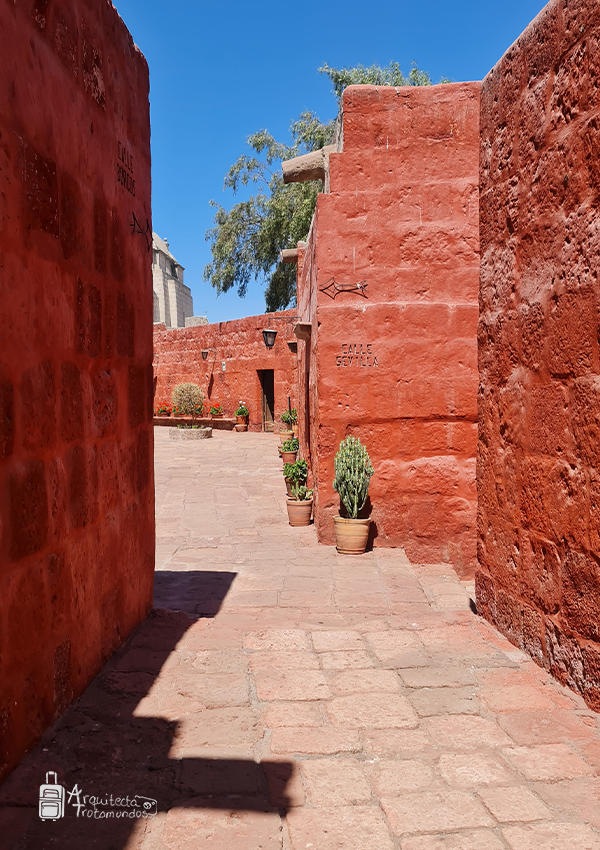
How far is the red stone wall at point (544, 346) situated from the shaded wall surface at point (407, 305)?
2.25m

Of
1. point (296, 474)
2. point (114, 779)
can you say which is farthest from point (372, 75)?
point (114, 779)

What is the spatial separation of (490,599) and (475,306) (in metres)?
3.10

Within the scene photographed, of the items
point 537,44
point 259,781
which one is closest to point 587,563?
point 259,781

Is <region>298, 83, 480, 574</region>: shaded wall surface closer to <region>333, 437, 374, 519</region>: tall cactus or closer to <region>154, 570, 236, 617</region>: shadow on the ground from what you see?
<region>333, 437, 374, 519</region>: tall cactus

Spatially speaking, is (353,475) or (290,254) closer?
(353,475)

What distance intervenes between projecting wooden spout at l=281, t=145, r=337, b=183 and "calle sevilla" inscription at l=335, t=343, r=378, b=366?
2280mm

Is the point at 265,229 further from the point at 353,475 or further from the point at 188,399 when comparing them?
the point at 353,475

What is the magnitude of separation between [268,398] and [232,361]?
1.67 m

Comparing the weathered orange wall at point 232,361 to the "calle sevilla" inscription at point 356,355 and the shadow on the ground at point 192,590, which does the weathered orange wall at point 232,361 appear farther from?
the shadow on the ground at point 192,590

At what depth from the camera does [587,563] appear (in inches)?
107

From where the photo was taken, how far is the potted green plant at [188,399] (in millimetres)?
21094

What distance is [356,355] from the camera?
6.17 meters

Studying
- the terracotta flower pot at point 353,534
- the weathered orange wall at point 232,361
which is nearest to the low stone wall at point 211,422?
the weathered orange wall at point 232,361

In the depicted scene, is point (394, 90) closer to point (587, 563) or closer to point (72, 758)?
point (587, 563)
